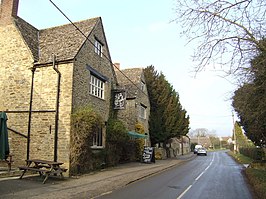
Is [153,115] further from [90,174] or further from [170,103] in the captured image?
[90,174]

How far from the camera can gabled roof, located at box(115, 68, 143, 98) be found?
31.8 meters

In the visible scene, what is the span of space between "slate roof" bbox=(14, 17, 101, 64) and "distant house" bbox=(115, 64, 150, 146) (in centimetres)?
849

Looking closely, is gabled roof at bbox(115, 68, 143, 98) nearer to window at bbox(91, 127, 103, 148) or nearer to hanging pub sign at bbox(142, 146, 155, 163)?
hanging pub sign at bbox(142, 146, 155, 163)

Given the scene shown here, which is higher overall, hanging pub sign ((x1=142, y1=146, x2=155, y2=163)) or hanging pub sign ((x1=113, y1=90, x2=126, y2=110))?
hanging pub sign ((x1=113, y1=90, x2=126, y2=110))

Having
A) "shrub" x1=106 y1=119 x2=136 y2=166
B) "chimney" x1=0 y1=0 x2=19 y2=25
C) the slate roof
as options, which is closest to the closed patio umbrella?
the slate roof

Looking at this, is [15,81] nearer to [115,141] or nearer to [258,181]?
[115,141]

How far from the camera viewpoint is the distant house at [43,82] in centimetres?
1702

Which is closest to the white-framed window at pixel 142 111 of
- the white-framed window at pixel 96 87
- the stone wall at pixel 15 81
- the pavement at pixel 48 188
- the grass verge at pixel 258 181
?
the white-framed window at pixel 96 87

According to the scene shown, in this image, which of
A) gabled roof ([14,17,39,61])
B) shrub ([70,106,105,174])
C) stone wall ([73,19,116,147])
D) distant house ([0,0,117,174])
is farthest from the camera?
gabled roof ([14,17,39,61])

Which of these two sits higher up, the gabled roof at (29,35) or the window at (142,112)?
the gabled roof at (29,35)

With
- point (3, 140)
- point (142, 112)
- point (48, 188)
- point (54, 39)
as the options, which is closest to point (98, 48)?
point (54, 39)

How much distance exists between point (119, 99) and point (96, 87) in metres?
2.92

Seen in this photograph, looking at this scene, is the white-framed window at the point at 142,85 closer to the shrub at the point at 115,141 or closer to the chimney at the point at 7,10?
the shrub at the point at 115,141

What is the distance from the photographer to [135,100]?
31.0 metres
